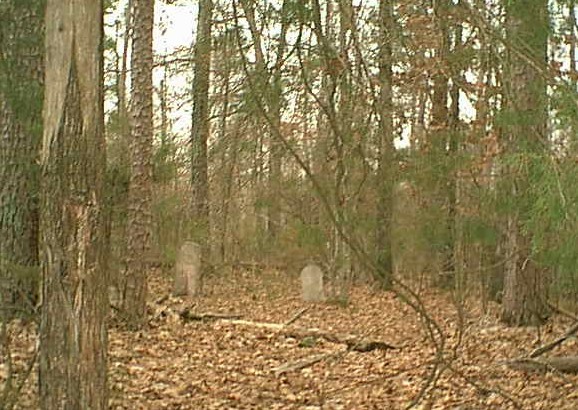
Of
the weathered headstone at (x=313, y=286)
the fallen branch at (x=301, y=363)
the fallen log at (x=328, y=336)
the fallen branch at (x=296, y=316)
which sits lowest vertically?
the fallen branch at (x=301, y=363)

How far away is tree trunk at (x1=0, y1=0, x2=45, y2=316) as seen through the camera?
5922 millimetres

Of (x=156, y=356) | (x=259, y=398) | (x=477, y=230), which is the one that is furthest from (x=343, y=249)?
(x=259, y=398)

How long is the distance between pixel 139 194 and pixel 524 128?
483 cm

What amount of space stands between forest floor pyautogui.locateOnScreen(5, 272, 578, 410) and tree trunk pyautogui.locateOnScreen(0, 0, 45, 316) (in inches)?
18.9

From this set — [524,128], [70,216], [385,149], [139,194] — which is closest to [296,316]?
[139,194]

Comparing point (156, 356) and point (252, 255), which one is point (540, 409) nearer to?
point (156, 356)

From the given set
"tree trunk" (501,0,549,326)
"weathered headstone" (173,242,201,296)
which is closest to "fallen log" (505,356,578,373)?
"tree trunk" (501,0,549,326)

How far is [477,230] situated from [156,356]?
3565 mm

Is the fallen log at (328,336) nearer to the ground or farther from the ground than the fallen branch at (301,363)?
farther from the ground

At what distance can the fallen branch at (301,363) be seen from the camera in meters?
7.77

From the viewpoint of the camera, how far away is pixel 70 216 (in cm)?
439

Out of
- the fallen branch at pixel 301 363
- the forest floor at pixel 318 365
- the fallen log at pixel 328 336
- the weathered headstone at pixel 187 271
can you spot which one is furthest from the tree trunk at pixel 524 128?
the weathered headstone at pixel 187 271

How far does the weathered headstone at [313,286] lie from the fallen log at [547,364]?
19.2 feet

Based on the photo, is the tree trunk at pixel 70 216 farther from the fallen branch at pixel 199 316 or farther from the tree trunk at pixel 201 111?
the fallen branch at pixel 199 316
